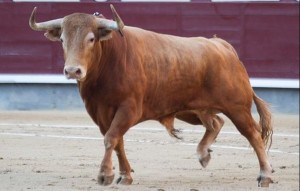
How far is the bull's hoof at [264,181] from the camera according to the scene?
697 centimetres

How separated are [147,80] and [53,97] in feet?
22.7

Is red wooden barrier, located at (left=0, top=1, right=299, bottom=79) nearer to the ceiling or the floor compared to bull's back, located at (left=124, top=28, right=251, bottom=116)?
nearer to the floor

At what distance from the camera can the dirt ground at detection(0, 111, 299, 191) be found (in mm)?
6930

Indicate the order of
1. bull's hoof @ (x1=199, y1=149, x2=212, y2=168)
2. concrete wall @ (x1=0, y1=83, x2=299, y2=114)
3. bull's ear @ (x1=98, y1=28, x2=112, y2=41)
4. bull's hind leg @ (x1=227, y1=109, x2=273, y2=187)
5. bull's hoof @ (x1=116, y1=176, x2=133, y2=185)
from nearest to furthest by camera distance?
bull's ear @ (x1=98, y1=28, x2=112, y2=41) → bull's hoof @ (x1=116, y1=176, x2=133, y2=185) → bull's hind leg @ (x1=227, y1=109, x2=273, y2=187) → bull's hoof @ (x1=199, y1=149, x2=212, y2=168) → concrete wall @ (x1=0, y1=83, x2=299, y2=114)

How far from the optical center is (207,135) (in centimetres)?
784

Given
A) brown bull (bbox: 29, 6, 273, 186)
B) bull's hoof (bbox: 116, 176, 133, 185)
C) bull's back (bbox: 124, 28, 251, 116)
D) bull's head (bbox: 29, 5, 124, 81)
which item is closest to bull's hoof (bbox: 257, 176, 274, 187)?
brown bull (bbox: 29, 6, 273, 186)

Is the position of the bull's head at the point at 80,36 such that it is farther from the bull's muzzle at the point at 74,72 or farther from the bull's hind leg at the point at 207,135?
the bull's hind leg at the point at 207,135

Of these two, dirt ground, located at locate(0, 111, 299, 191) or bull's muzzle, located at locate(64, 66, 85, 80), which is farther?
dirt ground, located at locate(0, 111, 299, 191)

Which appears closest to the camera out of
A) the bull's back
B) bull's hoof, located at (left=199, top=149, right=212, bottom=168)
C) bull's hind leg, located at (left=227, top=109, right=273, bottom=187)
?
the bull's back

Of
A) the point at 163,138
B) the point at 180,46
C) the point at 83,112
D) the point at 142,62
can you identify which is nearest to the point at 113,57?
the point at 142,62

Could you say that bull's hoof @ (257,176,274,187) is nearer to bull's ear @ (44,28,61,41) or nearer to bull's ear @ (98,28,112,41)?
bull's ear @ (98,28,112,41)

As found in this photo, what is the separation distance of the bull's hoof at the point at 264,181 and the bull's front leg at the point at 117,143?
79 centimetres

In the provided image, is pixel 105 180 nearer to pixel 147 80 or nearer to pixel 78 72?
pixel 78 72

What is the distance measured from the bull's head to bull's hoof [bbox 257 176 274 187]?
49.8 inches
